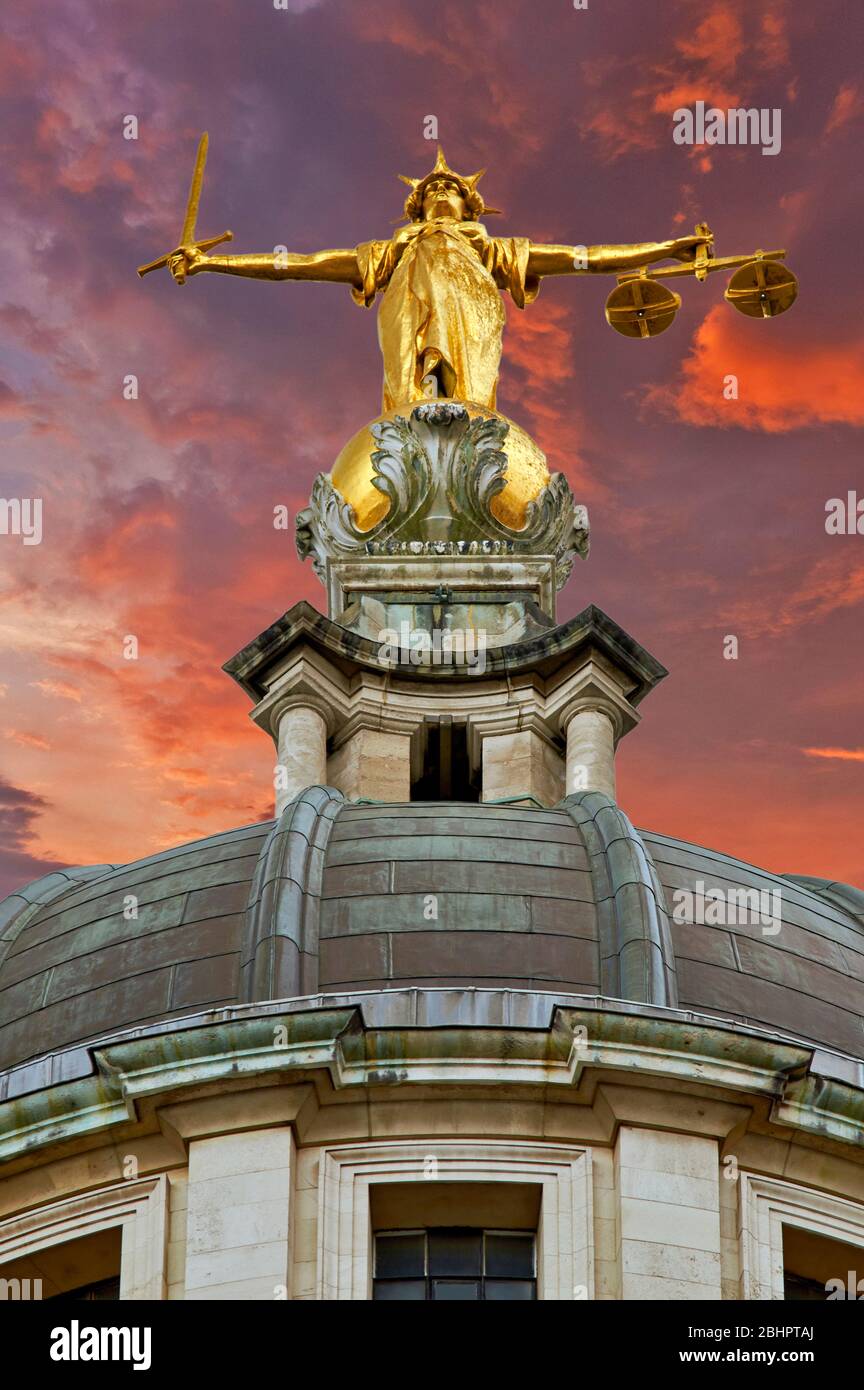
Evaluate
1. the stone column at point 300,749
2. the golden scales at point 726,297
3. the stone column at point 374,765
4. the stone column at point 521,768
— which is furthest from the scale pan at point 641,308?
the stone column at point 300,749

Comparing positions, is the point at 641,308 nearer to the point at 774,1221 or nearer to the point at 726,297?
the point at 726,297

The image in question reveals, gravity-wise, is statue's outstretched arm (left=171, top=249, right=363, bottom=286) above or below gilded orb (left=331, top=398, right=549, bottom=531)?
above

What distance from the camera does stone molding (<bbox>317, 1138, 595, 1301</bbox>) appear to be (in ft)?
163

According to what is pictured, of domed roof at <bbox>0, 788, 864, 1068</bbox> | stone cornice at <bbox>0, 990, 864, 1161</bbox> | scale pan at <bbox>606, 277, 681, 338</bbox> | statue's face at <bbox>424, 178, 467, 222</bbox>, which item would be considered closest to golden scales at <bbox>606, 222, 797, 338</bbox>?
scale pan at <bbox>606, 277, 681, 338</bbox>

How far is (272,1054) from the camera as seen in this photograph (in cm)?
5009

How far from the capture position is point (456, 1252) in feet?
170

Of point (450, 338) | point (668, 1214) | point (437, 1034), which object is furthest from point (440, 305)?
point (668, 1214)

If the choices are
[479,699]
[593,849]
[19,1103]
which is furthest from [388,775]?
[19,1103]

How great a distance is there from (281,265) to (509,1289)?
33.9m

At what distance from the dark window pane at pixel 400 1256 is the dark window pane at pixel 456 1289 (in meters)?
0.29

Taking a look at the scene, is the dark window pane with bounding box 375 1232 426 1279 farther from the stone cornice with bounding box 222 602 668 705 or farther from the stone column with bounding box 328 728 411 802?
the stone cornice with bounding box 222 602 668 705

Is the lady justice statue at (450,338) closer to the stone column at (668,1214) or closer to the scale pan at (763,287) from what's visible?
the scale pan at (763,287)

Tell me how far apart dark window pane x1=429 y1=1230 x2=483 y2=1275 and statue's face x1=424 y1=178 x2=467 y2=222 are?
32356 millimetres

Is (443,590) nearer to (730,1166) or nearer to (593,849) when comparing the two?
(593,849)
